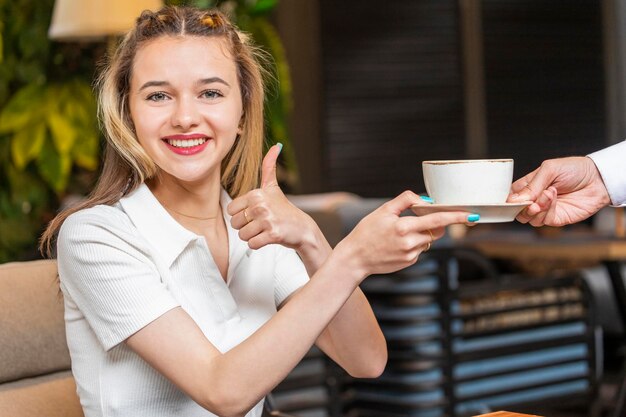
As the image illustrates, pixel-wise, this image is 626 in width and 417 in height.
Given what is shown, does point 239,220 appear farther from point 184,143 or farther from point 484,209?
point 484,209

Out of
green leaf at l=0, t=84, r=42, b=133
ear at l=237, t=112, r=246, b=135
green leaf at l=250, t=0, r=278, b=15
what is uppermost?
green leaf at l=250, t=0, r=278, b=15

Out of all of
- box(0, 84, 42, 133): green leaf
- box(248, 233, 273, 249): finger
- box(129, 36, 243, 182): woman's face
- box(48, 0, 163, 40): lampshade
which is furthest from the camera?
box(0, 84, 42, 133): green leaf

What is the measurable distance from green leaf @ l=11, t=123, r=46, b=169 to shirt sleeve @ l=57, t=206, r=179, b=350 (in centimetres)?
238

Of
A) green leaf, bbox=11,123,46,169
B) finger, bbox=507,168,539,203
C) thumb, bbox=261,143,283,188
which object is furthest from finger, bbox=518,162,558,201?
green leaf, bbox=11,123,46,169

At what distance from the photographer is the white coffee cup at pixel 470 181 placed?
4.09ft

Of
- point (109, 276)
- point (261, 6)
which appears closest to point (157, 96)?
point (109, 276)

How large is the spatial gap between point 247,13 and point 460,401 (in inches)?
74.4

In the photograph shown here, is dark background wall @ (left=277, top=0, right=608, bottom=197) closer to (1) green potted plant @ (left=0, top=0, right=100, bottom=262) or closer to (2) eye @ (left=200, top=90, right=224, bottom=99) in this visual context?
(1) green potted plant @ (left=0, top=0, right=100, bottom=262)

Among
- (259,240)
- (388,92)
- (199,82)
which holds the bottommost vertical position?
(259,240)

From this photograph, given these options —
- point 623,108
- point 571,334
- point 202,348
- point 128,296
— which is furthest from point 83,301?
point 623,108

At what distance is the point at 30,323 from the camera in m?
1.55

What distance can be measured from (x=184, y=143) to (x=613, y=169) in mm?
734

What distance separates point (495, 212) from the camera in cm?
124

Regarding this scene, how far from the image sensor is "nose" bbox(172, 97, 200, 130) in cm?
144
